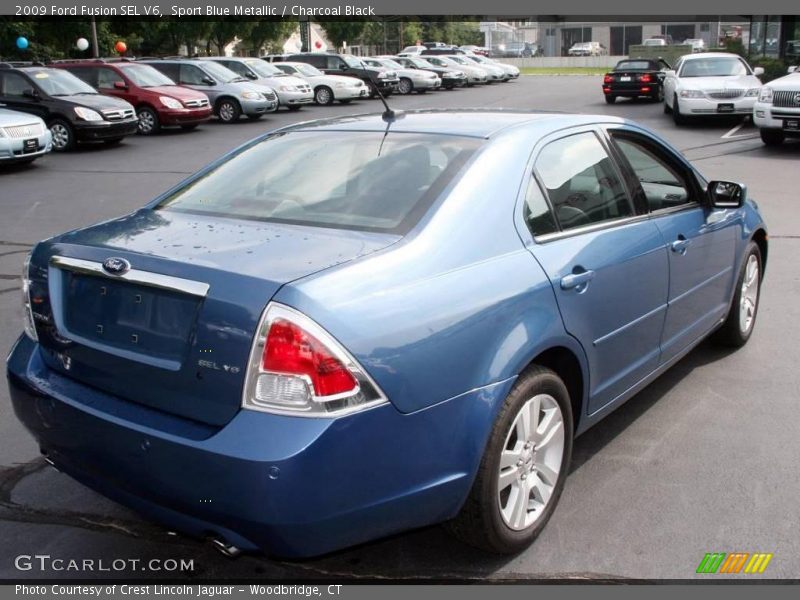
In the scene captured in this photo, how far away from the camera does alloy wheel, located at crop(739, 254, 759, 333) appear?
18.4 feet

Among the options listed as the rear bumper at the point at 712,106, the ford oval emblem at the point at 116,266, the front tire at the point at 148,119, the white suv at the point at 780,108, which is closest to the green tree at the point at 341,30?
the front tire at the point at 148,119

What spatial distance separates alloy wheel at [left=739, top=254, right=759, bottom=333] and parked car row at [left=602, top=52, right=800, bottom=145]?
11.4m

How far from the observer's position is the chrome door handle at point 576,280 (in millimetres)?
3473

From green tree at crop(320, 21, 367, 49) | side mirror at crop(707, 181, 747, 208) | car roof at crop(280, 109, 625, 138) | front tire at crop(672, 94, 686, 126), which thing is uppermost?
green tree at crop(320, 21, 367, 49)

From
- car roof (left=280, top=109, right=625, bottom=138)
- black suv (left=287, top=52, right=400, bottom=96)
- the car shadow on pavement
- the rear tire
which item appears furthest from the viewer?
black suv (left=287, top=52, right=400, bottom=96)

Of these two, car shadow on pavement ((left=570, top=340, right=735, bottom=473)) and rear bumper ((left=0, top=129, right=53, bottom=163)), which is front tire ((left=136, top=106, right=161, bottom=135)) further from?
car shadow on pavement ((left=570, top=340, right=735, bottom=473))

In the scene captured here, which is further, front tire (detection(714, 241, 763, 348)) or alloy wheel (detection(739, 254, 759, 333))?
alloy wheel (detection(739, 254, 759, 333))

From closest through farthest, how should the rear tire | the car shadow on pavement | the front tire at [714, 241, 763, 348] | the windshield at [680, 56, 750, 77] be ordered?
the car shadow on pavement → the front tire at [714, 241, 763, 348] → the rear tire → the windshield at [680, 56, 750, 77]

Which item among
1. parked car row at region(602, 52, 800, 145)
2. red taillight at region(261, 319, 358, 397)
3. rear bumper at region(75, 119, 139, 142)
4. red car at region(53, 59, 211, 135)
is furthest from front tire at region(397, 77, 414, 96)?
red taillight at region(261, 319, 358, 397)

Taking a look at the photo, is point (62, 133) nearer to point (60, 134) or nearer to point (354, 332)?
point (60, 134)

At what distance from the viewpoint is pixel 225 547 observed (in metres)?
2.80

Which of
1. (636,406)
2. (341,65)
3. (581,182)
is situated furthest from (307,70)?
(581,182)

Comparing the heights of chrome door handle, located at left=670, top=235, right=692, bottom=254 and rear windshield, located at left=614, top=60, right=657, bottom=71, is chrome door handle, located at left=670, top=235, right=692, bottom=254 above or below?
below

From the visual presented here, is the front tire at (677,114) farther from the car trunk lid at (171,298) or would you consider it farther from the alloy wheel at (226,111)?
the car trunk lid at (171,298)
